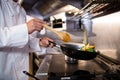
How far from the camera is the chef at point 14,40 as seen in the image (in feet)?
4.06

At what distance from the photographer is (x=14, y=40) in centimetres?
125

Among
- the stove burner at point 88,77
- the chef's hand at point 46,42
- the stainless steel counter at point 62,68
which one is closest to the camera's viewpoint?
the stove burner at point 88,77

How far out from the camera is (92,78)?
3.95 feet

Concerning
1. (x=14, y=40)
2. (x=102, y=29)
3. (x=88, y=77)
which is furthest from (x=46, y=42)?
(x=102, y=29)

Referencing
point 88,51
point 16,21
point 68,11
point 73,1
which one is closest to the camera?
point 88,51

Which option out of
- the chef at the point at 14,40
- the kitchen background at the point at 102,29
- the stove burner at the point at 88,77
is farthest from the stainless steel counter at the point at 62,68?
the kitchen background at the point at 102,29

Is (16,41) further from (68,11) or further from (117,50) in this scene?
(68,11)

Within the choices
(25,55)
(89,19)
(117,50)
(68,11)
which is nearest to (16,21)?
(25,55)

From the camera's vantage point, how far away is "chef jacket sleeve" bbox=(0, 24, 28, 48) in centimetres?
120

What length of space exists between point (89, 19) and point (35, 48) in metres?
1.00

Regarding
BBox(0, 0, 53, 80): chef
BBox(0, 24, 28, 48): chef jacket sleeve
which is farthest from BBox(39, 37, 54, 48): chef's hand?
BBox(0, 24, 28, 48): chef jacket sleeve

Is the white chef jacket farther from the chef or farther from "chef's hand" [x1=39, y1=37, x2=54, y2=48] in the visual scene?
"chef's hand" [x1=39, y1=37, x2=54, y2=48]

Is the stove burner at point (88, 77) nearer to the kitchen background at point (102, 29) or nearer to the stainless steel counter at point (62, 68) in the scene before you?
the stainless steel counter at point (62, 68)

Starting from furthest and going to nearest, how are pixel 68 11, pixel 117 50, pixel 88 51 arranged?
pixel 68 11 < pixel 117 50 < pixel 88 51
